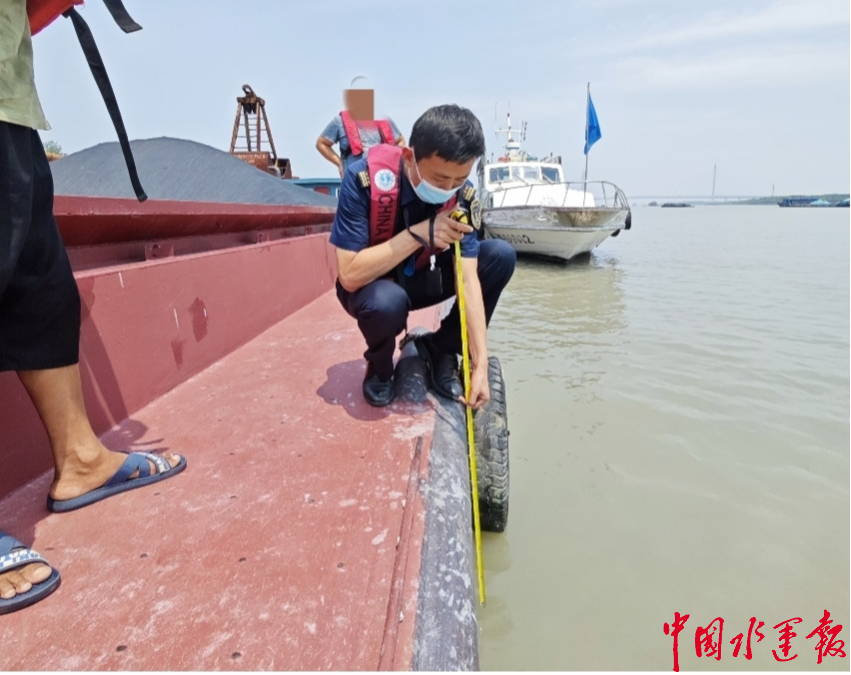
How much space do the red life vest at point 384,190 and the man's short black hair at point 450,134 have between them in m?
0.20

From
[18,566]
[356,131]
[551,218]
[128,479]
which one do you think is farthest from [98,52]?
[551,218]

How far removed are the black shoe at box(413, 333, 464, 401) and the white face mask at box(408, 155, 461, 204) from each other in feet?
2.22

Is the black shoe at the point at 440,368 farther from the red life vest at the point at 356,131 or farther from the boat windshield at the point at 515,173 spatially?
the boat windshield at the point at 515,173

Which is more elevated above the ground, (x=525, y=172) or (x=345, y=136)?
(x=525, y=172)

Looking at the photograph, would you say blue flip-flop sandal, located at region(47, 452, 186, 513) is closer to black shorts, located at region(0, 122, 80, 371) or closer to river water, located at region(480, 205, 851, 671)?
black shorts, located at region(0, 122, 80, 371)

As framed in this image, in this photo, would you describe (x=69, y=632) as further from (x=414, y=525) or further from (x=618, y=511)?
(x=618, y=511)

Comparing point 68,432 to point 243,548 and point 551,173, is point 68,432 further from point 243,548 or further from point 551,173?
point 551,173

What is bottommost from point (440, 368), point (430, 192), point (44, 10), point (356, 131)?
point (440, 368)

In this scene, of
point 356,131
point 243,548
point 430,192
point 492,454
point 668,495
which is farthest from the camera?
point 356,131

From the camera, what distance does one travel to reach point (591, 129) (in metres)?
15.3

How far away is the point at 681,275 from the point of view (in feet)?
35.5

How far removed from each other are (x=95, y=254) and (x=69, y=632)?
4.72 ft

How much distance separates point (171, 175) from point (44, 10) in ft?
12.1

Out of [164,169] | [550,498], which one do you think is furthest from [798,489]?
[164,169]
